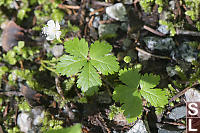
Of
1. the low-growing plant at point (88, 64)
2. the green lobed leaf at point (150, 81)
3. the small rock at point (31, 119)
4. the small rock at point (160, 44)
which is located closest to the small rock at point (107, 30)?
the small rock at point (160, 44)

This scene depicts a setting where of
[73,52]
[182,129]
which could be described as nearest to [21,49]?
[73,52]

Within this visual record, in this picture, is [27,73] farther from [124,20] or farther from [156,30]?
[156,30]

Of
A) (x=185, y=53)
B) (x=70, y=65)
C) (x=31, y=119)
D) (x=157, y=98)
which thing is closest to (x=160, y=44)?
(x=185, y=53)

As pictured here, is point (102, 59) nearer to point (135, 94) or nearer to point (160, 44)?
point (135, 94)

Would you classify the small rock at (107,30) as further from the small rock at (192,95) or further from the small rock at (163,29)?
the small rock at (192,95)

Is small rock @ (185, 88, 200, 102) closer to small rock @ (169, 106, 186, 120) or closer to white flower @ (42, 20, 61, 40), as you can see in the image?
small rock @ (169, 106, 186, 120)

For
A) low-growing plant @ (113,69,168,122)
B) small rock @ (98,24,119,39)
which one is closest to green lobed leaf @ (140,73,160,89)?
low-growing plant @ (113,69,168,122)
